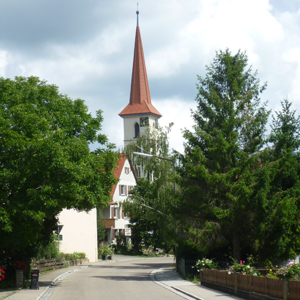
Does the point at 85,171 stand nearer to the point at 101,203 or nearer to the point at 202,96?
the point at 101,203

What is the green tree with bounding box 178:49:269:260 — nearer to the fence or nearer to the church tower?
the fence

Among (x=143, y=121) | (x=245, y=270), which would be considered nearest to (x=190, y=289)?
(x=245, y=270)

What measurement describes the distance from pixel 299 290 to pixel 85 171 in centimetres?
1037

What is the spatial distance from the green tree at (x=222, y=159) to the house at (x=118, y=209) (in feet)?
92.3

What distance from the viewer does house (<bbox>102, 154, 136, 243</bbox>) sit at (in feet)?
184

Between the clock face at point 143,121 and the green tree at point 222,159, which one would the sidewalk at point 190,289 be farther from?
the clock face at point 143,121

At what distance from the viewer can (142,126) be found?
277ft

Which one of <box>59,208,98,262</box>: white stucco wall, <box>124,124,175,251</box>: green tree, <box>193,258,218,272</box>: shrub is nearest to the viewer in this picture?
<box>193,258,218,272</box>: shrub

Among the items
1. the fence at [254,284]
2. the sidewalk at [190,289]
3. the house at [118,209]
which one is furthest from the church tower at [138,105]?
the fence at [254,284]

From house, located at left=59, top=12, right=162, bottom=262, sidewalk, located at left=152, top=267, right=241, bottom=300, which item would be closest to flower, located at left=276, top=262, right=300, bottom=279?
sidewalk, located at left=152, top=267, right=241, bottom=300

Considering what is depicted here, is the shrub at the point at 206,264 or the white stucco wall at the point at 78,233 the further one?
the white stucco wall at the point at 78,233

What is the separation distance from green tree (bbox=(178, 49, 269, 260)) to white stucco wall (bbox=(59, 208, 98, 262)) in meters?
15.4

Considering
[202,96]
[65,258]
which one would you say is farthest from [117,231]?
[202,96]

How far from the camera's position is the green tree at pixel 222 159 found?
76.1 ft
